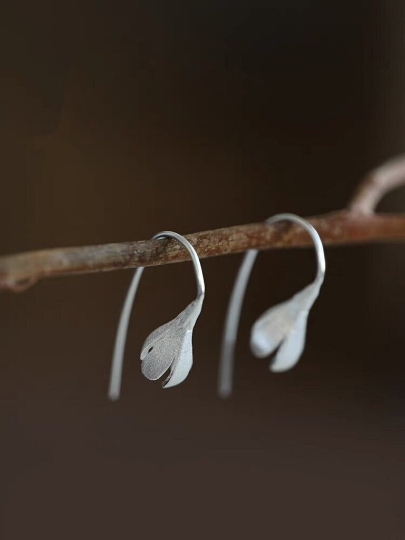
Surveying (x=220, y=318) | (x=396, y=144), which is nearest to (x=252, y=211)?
(x=220, y=318)

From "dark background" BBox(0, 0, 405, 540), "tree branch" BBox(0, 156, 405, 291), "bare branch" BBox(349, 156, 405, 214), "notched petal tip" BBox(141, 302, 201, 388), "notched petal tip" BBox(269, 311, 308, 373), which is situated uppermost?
"dark background" BBox(0, 0, 405, 540)

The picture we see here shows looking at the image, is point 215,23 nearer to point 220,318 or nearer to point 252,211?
point 252,211

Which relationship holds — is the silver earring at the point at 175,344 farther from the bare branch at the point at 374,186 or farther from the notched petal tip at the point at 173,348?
the bare branch at the point at 374,186

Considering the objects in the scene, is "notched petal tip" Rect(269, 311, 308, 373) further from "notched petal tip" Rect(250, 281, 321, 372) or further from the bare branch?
the bare branch

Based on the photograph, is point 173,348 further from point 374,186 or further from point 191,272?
point 191,272

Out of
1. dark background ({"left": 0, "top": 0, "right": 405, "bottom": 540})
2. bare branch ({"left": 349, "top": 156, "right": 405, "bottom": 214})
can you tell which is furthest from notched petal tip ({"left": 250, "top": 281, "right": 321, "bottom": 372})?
dark background ({"left": 0, "top": 0, "right": 405, "bottom": 540})

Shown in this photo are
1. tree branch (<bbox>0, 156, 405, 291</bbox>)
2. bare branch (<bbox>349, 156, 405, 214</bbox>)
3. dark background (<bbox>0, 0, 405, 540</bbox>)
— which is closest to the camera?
tree branch (<bbox>0, 156, 405, 291</bbox>)

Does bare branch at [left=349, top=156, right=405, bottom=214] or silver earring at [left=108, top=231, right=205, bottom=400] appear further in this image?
bare branch at [left=349, top=156, right=405, bottom=214]

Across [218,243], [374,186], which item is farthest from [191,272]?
[218,243]
